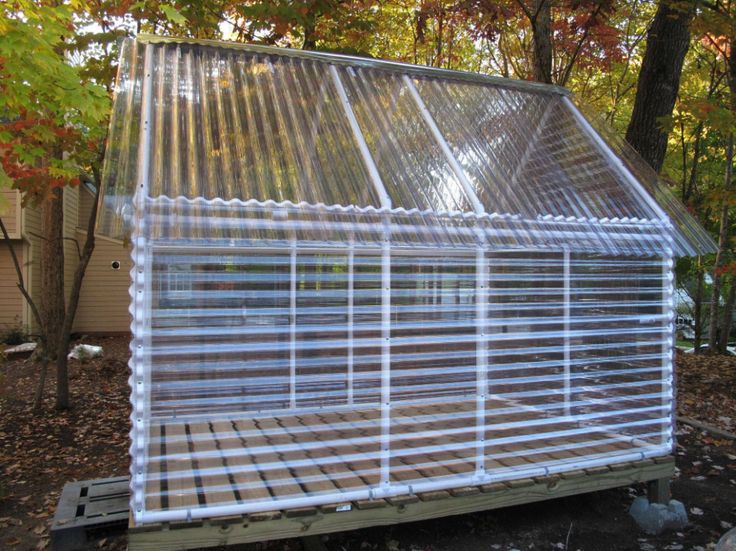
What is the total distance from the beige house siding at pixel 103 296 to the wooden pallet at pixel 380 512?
11.8m

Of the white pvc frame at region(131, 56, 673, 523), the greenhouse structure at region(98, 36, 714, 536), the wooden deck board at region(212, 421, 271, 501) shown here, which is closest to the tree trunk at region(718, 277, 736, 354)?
the greenhouse structure at region(98, 36, 714, 536)

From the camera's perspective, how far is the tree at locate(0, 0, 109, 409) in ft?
13.9

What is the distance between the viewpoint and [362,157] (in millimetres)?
3955

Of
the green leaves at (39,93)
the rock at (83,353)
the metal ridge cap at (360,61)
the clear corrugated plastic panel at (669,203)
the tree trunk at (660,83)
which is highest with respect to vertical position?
the tree trunk at (660,83)

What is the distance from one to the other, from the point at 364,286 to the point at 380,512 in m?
1.37

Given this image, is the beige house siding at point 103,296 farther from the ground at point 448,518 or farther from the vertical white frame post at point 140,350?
the vertical white frame post at point 140,350

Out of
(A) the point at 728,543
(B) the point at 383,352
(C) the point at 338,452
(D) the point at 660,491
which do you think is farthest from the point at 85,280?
(A) the point at 728,543

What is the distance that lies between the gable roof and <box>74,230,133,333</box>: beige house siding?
429 inches

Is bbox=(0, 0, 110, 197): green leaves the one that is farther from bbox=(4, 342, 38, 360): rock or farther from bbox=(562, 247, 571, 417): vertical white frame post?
bbox=(4, 342, 38, 360): rock

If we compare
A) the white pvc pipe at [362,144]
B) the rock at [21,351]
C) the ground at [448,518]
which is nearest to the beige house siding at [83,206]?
the rock at [21,351]

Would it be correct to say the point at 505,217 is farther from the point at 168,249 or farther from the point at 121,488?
the point at 121,488

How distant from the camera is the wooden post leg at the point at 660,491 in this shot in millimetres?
4426

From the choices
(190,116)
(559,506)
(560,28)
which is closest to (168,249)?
(190,116)

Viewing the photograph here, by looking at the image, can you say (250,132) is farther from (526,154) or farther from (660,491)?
(660,491)
